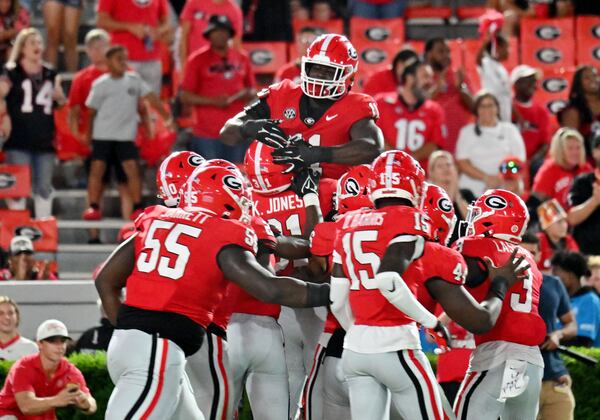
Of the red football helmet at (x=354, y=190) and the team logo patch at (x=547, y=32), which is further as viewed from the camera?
the team logo patch at (x=547, y=32)

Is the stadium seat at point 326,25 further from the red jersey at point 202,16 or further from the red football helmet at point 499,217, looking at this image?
the red football helmet at point 499,217

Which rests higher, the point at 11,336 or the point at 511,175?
the point at 511,175

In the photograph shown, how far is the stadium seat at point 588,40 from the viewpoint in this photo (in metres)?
16.4

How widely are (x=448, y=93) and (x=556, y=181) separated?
171 centimetres

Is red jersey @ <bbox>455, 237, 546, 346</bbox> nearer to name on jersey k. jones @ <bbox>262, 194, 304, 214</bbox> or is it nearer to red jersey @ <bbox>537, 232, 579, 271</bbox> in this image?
name on jersey k. jones @ <bbox>262, 194, 304, 214</bbox>

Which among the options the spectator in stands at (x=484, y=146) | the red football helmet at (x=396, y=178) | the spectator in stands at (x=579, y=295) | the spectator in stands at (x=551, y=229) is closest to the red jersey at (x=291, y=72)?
the spectator in stands at (x=484, y=146)

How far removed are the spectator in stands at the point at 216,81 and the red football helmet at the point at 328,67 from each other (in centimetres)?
500

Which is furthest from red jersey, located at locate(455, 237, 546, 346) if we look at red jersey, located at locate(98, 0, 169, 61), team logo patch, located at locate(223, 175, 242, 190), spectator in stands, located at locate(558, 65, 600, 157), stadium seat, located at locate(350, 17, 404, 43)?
stadium seat, located at locate(350, 17, 404, 43)

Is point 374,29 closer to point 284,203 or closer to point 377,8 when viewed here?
point 377,8

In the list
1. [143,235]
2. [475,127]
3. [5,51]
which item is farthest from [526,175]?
[143,235]

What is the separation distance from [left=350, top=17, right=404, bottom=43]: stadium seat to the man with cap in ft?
23.8

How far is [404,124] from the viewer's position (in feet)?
42.9

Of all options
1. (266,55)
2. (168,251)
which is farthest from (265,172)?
(266,55)

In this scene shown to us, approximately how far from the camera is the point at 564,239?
12.3 meters
